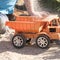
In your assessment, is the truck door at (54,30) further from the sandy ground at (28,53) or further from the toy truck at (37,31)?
the sandy ground at (28,53)

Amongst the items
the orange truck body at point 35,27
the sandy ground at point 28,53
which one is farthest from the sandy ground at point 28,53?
the orange truck body at point 35,27

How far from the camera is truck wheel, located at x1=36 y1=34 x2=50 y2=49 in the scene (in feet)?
16.0

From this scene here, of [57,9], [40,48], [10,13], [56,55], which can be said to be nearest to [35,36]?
[40,48]

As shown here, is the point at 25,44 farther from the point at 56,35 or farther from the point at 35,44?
the point at 56,35

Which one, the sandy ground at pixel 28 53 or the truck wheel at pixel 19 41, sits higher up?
the truck wheel at pixel 19 41

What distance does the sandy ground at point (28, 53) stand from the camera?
4.58 metres

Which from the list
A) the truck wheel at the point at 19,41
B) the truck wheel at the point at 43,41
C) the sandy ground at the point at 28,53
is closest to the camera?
the sandy ground at the point at 28,53

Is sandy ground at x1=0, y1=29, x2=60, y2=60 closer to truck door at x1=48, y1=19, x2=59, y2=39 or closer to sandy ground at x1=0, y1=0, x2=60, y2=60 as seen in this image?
sandy ground at x1=0, y1=0, x2=60, y2=60

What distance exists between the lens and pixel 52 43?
5.24 meters

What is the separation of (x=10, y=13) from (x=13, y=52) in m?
1.56

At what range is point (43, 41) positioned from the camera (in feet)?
16.0

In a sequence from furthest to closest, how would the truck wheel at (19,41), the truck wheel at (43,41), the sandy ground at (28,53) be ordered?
the truck wheel at (19,41), the truck wheel at (43,41), the sandy ground at (28,53)

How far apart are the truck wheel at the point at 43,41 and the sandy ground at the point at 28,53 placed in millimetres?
68

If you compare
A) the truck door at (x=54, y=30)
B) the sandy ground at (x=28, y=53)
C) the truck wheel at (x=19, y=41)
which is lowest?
the sandy ground at (x=28, y=53)
